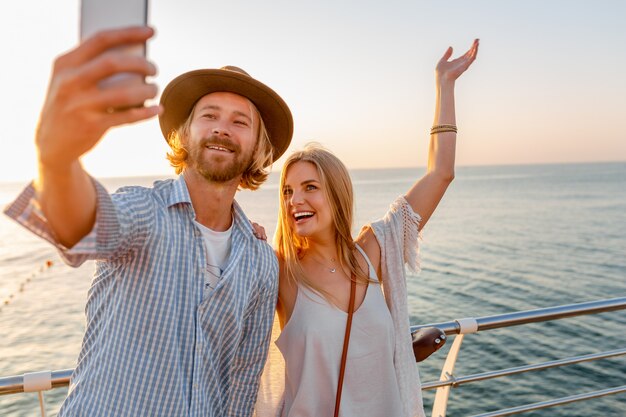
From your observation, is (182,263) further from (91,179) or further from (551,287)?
(551,287)

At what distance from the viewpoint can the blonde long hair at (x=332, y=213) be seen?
240cm

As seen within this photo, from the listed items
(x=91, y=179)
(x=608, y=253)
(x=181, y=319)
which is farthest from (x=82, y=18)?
(x=608, y=253)

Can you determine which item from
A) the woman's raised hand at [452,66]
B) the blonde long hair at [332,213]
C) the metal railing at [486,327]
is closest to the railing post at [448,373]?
the metal railing at [486,327]

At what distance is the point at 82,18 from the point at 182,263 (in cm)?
105

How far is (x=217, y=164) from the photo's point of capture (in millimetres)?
1830

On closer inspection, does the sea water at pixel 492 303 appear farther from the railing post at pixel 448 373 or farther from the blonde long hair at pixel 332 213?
the railing post at pixel 448 373

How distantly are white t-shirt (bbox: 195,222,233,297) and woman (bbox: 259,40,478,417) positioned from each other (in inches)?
19.5

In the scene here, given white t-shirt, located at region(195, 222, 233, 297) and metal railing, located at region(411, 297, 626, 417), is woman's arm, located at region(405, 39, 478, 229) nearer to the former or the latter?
metal railing, located at region(411, 297, 626, 417)

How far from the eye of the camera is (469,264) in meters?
25.3

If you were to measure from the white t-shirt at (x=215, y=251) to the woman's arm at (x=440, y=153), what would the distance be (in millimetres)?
1054

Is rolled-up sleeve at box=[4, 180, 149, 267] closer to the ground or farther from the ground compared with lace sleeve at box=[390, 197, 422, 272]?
farther from the ground

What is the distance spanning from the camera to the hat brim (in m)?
1.96

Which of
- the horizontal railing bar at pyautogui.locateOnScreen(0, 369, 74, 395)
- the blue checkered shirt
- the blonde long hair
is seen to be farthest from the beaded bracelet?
the horizontal railing bar at pyautogui.locateOnScreen(0, 369, 74, 395)

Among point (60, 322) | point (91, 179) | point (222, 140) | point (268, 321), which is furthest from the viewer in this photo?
point (60, 322)
